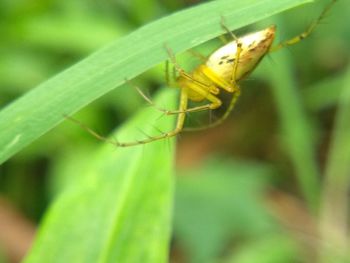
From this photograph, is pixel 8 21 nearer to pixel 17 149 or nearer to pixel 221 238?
pixel 221 238

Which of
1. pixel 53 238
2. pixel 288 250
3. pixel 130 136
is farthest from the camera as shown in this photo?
pixel 288 250

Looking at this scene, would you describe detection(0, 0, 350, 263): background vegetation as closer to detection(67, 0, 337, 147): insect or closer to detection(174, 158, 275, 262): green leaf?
detection(174, 158, 275, 262): green leaf

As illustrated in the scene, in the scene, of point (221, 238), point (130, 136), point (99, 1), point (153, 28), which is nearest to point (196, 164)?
point (221, 238)

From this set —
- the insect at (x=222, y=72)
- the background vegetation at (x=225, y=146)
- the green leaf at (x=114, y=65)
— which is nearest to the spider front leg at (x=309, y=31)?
the insect at (x=222, y=72)

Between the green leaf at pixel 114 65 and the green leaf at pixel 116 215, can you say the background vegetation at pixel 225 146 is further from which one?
the green leaf at pixel 114 65

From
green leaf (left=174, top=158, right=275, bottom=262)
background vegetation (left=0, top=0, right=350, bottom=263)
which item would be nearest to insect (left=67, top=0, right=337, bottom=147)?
background vegetation (left=0, top=0, right=350, bottom=263)
